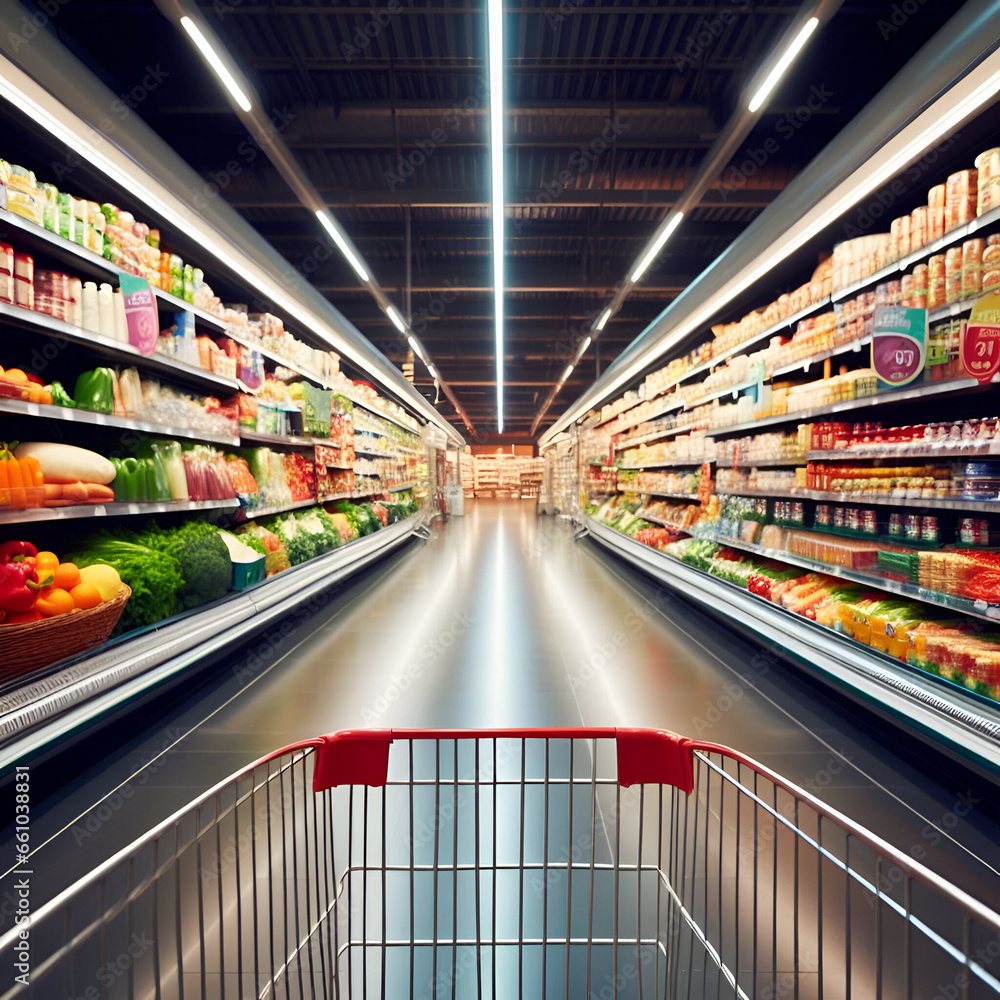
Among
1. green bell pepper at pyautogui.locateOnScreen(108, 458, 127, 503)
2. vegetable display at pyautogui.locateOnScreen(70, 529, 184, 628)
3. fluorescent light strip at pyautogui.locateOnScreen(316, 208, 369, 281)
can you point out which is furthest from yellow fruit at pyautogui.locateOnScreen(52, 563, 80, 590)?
fluorescent light strip at pyautogui.locateOnScreen(316, 208, 369, 281)

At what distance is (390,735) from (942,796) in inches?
85.0

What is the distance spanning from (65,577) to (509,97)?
17.9 ft

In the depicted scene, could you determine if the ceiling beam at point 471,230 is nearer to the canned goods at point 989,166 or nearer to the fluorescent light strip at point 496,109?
the fluorescent light strip at point 496,109

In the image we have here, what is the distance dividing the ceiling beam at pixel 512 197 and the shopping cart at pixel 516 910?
577 cm

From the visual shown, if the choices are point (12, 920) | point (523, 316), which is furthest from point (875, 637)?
point (523, 316)

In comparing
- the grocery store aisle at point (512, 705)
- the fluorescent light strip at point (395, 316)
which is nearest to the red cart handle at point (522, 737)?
the grocery store aisle at point (512, 705)

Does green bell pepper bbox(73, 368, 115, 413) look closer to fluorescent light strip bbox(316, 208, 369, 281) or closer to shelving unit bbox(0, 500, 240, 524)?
shelving unit bbox(0, 500, 240, 524)

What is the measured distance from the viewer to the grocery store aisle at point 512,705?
80.3 inches

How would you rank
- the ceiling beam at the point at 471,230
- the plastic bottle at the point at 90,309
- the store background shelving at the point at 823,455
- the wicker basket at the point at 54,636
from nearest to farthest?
1. the wicker basket at the point at 54,636
2. the store background shelving at the point at 823,455
3. the plastic bottle at the point at 90,309
4. the ceiling beam at the point at 471,230

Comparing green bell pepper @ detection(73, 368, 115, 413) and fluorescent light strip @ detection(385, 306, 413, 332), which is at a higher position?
fluorescent light strip @ detection(385, 306, 413, 332)

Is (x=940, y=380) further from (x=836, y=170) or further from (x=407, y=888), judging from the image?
(x=407, y=888)

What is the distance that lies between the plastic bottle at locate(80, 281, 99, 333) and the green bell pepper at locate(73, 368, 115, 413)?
0.63 feet

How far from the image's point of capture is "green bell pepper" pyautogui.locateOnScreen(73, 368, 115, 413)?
2.70m

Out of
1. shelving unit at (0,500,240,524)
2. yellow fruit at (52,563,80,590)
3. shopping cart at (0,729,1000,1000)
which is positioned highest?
shelving unit at (0,500,240,524)
